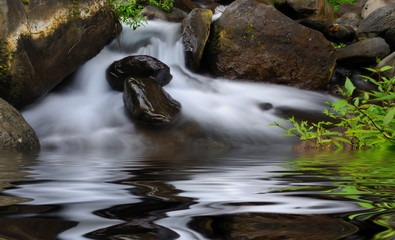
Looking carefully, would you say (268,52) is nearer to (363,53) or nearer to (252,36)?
(252,36)

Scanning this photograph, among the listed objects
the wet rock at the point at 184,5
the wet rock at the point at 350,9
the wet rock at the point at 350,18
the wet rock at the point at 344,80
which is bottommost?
the wet rock at the point at 344,80

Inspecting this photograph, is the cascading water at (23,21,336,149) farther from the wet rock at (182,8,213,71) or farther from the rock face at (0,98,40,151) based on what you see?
the rock face at (0,98,40,151)

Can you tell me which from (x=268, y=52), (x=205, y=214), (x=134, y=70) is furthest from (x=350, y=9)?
(x=205, y=214)

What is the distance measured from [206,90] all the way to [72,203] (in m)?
8.81

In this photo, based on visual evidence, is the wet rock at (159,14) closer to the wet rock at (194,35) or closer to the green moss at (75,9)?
the wet rock at (194,35)

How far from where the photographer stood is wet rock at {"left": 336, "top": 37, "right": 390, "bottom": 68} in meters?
12.5

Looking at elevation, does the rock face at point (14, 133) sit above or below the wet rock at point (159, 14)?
below

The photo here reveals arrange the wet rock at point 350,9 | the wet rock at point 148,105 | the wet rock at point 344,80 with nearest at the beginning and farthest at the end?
the wet rock at point 148,105 < the wet rock at point 344,80 < the wet rock at point 350,9

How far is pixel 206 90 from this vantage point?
966cm

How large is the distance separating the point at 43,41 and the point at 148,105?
2337mm

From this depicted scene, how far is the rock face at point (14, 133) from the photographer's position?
571 cm

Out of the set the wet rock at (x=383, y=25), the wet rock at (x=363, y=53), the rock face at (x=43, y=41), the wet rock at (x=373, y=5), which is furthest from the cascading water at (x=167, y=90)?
the wet rock at (x=373, y=5)

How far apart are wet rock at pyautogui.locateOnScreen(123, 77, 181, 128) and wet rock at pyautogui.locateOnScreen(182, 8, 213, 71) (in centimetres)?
285

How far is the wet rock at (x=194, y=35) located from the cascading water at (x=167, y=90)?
0.22 meters
